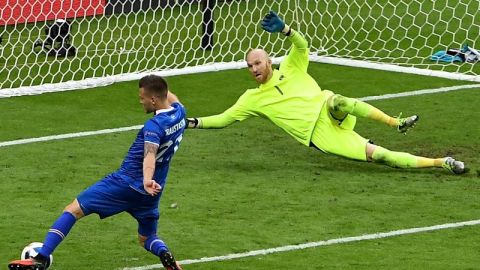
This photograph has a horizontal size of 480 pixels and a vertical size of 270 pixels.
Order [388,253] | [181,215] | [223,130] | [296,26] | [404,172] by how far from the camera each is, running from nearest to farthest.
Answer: [388,253]
[181,215]
[404,172]
[223,130]
[296,26]

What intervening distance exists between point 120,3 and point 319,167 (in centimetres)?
667

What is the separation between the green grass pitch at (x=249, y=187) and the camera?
10.5 m

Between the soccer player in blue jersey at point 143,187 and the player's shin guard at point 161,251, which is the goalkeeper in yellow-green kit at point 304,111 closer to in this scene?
the soccer player in blue jersey at point 143,187

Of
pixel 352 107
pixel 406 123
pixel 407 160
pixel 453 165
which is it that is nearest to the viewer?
pixel 453 165

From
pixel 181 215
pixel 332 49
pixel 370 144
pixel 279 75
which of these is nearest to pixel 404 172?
pixel 370 144

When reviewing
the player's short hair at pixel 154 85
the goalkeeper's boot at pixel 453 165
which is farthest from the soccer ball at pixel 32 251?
the goalkeeper's boot at pixel 453 165

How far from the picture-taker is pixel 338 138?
1313 centimetres

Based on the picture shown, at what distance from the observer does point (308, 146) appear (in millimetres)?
13656

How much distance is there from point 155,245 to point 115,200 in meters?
0.40

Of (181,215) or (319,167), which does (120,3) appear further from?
(181,215)

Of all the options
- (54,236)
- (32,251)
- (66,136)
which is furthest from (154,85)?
(66,136)

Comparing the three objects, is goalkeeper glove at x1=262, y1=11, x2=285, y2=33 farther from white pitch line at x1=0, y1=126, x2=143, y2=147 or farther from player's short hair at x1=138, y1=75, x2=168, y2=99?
player's short hair at x1=138, y1=75, x2=168, y2=99

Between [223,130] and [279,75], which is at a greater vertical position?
[279,75]

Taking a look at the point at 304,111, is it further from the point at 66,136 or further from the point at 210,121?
the point at 66,136
